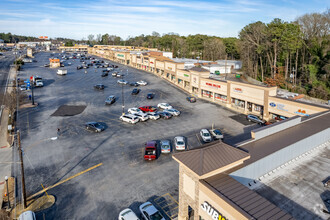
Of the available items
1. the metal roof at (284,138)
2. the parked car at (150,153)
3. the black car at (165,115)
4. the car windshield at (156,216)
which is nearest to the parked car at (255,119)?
the metal roof at (284,138)

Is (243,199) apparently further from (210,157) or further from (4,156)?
(4,156)

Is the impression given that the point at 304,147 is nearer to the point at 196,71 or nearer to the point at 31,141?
the point at 31,141

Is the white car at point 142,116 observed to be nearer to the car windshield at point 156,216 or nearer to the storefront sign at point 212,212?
the car windshield at point 156,216

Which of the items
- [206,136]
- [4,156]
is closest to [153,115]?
[206,136]

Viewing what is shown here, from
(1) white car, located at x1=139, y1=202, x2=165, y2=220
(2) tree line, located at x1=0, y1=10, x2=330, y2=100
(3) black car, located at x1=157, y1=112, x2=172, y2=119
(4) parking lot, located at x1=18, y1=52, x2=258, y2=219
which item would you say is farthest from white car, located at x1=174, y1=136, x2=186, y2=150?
(2) tree line, located at x1=0, y1=10, x2=330, y2=100

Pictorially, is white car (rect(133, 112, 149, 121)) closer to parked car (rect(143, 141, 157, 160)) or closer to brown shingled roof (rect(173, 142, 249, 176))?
parked car (rect(143, 141, 157, 160))

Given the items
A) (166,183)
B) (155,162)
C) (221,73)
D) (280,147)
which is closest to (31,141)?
(155,162)
